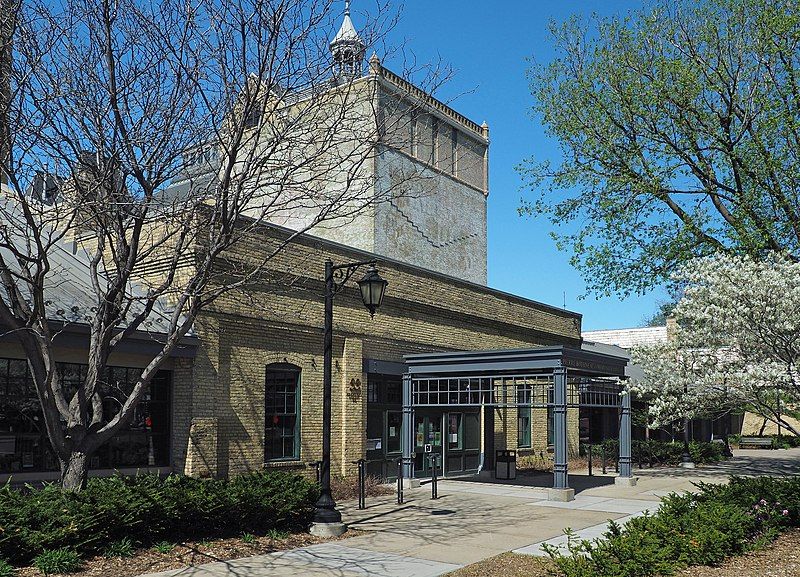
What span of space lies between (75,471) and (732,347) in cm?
1049

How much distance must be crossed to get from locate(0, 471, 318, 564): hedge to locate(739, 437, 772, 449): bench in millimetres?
39538

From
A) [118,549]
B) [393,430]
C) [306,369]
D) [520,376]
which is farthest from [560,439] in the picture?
[118,549]

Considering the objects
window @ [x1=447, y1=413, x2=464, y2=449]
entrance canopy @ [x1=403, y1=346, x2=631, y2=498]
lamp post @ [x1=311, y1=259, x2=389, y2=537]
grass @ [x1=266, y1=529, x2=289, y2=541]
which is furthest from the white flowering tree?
window @ [x1=447, y1=413, x2=464, y2=449]

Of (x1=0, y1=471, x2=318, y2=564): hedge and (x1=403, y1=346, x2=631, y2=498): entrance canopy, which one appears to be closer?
(x1=0, y1=471, x2=318, y2=564): hedge

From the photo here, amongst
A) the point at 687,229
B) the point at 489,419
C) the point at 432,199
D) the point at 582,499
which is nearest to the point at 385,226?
the point at 432,199

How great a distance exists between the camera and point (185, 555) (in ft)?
37.1

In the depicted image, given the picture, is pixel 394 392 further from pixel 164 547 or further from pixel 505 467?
pixel 164 547

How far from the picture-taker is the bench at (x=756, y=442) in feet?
153

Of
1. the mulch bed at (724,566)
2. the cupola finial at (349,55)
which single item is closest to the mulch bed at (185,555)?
the mulch bed at (724,566)

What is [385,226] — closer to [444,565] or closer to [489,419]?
[489,419]

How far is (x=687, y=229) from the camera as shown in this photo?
83.5 feet

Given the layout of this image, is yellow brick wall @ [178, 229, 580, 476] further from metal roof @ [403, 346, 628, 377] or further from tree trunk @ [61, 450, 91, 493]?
tree trunk @ [61, 450, 91, 493]

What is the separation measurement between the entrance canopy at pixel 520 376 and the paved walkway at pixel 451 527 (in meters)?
1.24

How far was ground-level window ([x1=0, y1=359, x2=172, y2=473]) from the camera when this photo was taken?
14039 millimetres
